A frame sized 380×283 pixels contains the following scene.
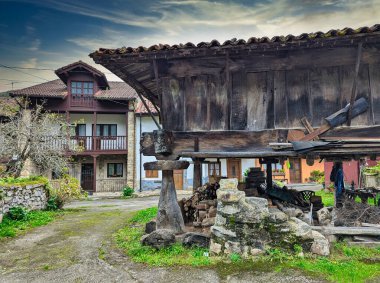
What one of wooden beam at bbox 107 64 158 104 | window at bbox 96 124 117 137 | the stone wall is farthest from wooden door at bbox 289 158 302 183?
the stone wall

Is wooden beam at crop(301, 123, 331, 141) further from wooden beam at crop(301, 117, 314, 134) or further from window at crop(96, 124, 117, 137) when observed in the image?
window at crop(96, 124, 117, 137)

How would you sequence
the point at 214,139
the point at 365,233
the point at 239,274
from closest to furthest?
the point at 239,274, the point at 365,233, the point at 214,139

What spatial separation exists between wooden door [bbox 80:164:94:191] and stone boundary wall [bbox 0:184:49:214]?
31.7 ft

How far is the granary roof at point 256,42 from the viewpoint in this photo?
4.89 m

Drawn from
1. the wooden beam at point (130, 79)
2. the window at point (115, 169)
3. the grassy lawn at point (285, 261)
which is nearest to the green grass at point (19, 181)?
the wooden beam at point (130, 79)

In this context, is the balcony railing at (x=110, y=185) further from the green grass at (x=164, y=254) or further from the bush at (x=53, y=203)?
the green grass at (x=164, y=254)

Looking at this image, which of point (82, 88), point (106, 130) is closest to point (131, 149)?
point (106, 130)

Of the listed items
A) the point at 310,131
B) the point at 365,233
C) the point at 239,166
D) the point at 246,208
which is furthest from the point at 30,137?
the point at 239,166

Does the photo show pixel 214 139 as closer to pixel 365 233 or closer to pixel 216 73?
pixel 216 73

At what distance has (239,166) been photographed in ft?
76.1

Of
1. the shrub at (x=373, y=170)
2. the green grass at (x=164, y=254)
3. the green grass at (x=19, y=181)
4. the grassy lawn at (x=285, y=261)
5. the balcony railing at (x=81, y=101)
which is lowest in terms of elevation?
the green grass at (x=164, y=254)

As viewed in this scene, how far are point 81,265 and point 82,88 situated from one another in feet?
61.2

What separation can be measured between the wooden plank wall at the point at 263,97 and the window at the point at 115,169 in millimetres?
17095

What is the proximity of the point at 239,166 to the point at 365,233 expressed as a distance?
17566mm
